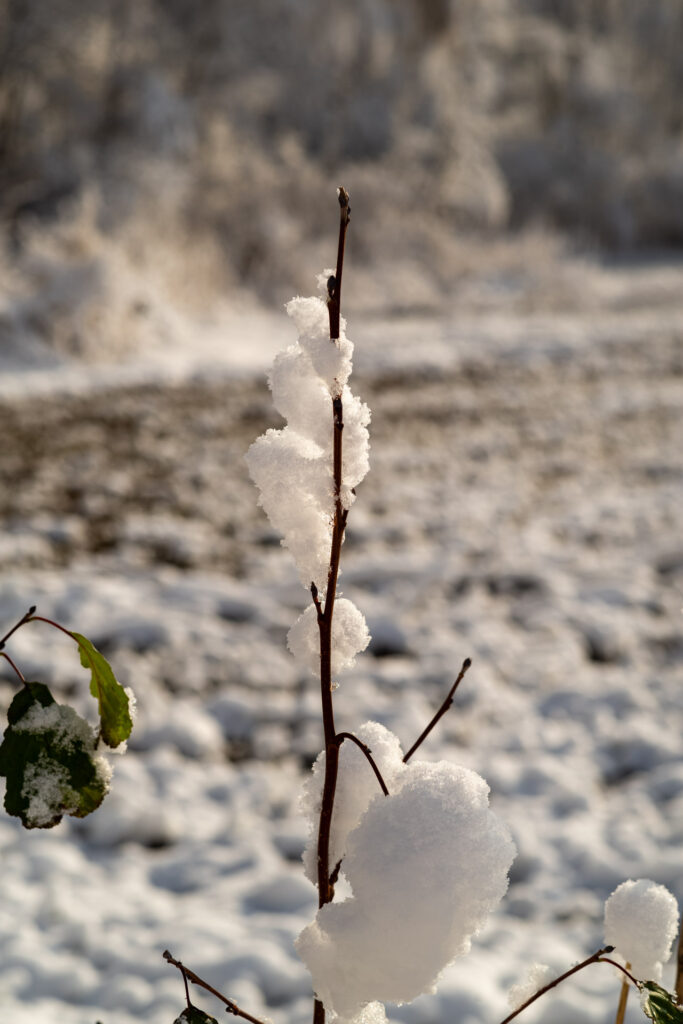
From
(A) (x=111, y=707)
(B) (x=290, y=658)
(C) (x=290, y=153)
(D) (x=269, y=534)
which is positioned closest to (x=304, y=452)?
(A) (x=111, y=707)

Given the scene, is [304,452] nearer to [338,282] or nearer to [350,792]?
[338,282]

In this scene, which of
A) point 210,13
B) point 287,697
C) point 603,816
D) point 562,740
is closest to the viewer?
point 603,816

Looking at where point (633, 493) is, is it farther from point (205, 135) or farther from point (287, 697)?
point (205, 135)

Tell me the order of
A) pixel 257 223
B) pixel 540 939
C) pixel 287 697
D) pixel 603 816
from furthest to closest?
pixel 257 223, pixel 287 697, pixel 603 816, pixel 540 939

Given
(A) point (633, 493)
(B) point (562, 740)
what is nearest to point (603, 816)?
(B) point (562, 740)

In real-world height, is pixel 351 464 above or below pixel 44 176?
below

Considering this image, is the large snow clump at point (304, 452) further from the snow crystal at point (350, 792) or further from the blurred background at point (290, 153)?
the blurred background at point (290, 153)

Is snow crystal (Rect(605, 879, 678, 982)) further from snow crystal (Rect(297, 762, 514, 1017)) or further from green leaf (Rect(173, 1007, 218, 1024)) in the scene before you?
green leaf (Rect(173, 1007, 218, 1024))
